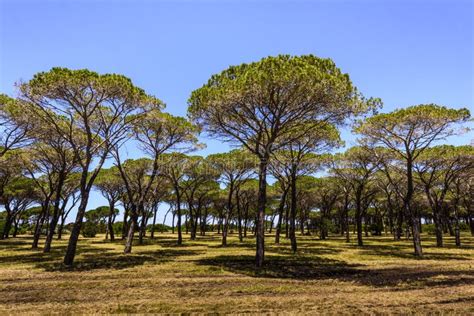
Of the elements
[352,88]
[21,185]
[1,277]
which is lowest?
[1,277]

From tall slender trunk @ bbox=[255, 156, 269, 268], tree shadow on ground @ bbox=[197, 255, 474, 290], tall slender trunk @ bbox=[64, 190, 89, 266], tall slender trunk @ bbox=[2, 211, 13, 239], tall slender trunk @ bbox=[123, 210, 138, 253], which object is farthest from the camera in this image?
tall slender trunk @ bbox=[2, 211, 13, 239]

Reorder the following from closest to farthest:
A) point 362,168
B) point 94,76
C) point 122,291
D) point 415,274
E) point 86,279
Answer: point 122,291, point 86,279, point 415,274, point 94,76, point 362,168

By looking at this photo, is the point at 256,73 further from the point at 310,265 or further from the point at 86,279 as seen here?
the point at 86,279

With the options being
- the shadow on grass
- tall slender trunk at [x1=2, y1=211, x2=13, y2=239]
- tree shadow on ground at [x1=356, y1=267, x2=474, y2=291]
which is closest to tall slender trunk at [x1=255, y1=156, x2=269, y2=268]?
the shadow on grass

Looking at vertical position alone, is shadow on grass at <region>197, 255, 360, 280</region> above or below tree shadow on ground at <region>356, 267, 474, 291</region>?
below

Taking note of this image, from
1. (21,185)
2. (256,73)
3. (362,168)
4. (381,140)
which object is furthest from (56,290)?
(21,185)

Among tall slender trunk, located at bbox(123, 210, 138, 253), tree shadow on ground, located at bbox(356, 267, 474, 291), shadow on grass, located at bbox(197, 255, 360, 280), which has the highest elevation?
tall slender trunk, located at bbox(123, 210, 138, 253)

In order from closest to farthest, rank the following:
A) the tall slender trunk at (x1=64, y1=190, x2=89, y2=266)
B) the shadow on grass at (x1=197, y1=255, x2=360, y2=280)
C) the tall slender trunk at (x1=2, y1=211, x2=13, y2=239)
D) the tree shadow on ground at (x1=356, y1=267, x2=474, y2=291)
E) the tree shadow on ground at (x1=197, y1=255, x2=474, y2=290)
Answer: the tree shadow on ground at (x1=356, y1=267, x2=474, y2=291), the tree shadow on ground at (x1=197, y1=255, x2=474, y2=290), the shadow on grass at (x1=197, y1=255, x2=360, y2=280), the tall slender trunk at (x1=64, y1=190, x2=89, y2=266), the tall slender trunk at (x1=2, y1=211, x2=13, y2=239)

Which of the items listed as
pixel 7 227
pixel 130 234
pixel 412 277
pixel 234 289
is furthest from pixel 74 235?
pixel 7 227

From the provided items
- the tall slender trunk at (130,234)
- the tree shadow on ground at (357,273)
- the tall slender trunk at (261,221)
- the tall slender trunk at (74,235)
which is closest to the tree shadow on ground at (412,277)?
the tree shadow on ground at (357,273)

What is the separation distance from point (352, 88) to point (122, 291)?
16675mm

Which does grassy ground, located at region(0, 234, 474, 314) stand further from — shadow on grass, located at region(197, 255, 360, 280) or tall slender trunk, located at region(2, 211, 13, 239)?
tall slender trunk, located at region(2, 211, 13, 239)

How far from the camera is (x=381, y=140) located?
90.2 ft

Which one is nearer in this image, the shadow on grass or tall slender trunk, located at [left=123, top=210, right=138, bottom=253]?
the shadow on grass
